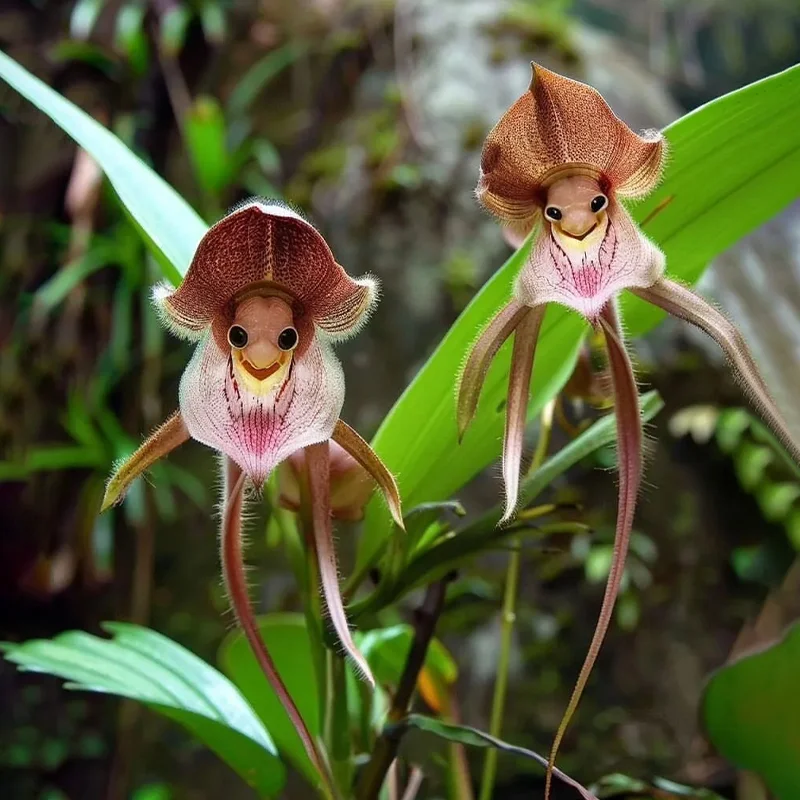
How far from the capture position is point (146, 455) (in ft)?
1.41

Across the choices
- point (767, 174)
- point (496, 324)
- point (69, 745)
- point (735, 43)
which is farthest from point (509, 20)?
point (69, 745)

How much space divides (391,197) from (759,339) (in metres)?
0.82

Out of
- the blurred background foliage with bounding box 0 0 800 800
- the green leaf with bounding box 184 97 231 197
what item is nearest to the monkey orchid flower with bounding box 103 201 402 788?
the blurred background foliage with bounding box 0 0 800 800

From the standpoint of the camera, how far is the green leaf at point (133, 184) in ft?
1.74

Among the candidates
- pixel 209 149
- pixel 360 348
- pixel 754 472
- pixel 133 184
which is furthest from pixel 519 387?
pixel 209 149

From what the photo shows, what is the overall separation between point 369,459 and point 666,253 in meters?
0.30

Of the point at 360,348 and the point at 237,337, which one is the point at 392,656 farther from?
the point at 360,348

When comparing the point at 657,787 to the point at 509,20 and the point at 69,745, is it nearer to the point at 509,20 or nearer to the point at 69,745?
the point at 69,745

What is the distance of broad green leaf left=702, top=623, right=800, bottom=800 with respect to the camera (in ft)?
2.22

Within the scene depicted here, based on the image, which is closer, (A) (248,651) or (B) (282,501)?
(B) (282,501)

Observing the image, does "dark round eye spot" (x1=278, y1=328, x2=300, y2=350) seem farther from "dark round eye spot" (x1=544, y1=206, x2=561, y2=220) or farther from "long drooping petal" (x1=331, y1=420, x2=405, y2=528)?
"dark round eye spot" (x1=544, y1=206, x2=561, y2=220)

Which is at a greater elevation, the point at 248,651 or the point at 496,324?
the point at 496,324

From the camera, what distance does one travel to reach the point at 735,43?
7.59 ft

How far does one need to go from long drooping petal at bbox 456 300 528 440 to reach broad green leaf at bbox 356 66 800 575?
8 cm
